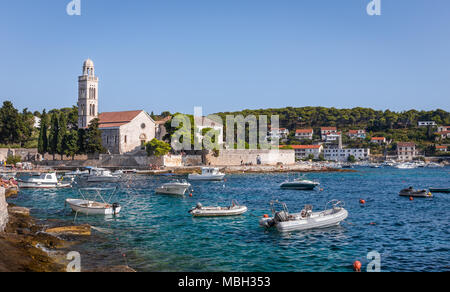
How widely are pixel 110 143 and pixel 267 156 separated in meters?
35.2

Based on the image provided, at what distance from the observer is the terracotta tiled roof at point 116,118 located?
85.6 metres

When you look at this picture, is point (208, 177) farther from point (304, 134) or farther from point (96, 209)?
point (304, 134)

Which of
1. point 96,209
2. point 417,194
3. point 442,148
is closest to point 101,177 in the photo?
point 96,209

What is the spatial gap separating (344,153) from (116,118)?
91.3 m

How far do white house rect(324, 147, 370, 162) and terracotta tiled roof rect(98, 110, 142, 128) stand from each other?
85.8 meters

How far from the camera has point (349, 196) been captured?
3931cm

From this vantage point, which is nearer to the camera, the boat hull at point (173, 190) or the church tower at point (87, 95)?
the boat hull at point (173, 190)

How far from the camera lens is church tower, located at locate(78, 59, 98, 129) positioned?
3349 inches

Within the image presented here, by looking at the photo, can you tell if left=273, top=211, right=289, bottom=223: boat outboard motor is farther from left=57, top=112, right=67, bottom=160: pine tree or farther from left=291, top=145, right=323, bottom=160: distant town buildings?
left=291, top=145, right=323, bottom=160: distant town buildings

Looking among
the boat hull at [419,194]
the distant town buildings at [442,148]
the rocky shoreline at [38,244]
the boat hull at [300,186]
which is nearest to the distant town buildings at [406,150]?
the distant town buildings at [442,148]

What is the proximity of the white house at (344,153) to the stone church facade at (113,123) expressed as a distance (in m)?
82.7

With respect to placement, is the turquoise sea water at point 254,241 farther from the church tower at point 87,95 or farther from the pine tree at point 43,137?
the church tower at point 87,95

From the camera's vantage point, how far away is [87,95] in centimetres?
8525

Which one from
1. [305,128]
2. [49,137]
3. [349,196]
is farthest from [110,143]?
[305,128]
